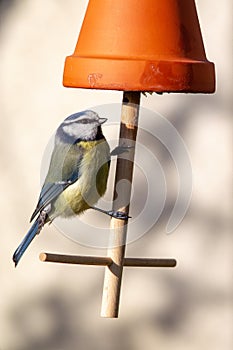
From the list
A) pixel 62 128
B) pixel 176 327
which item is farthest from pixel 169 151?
pixel 62 128

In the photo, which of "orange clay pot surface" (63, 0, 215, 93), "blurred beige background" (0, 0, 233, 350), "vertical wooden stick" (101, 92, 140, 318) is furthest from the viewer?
"blurred beige background" (0, 0, 233, 350)

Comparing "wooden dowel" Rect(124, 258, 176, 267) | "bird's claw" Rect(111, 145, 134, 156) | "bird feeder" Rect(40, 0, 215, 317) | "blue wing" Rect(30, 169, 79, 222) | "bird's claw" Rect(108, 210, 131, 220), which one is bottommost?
"wooden dowel" Rect(124, 258, 176, 267)

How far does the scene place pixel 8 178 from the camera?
396 cm

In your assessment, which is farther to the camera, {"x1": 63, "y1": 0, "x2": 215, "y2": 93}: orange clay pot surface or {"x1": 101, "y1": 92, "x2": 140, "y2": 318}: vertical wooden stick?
{"x1": 101, "y1": 92, "x2": 140, "y2": 318}: vertical wooden stick

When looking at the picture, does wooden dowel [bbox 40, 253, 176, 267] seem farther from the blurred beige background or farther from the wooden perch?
the blurred beige background

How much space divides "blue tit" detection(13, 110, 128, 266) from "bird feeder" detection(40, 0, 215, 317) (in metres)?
0.17

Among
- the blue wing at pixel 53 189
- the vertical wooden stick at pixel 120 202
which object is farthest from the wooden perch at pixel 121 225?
the blue wing at pixel 53 189

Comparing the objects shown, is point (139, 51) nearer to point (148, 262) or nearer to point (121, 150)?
point (121, 150)

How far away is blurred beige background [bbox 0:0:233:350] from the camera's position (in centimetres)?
381

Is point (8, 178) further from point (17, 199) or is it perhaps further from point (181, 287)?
point (181, 287)

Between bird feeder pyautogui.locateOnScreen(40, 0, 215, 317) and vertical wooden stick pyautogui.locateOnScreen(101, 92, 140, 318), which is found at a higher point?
bird feeder pyautogui.locateOnScreen(40, 0, 215, 317)

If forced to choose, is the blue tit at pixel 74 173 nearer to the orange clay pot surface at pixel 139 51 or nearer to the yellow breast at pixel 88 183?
the yellow breast at pixel 88 183

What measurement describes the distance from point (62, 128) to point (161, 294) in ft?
5.37

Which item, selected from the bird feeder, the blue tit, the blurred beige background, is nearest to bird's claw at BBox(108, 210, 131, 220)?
the blue tit
